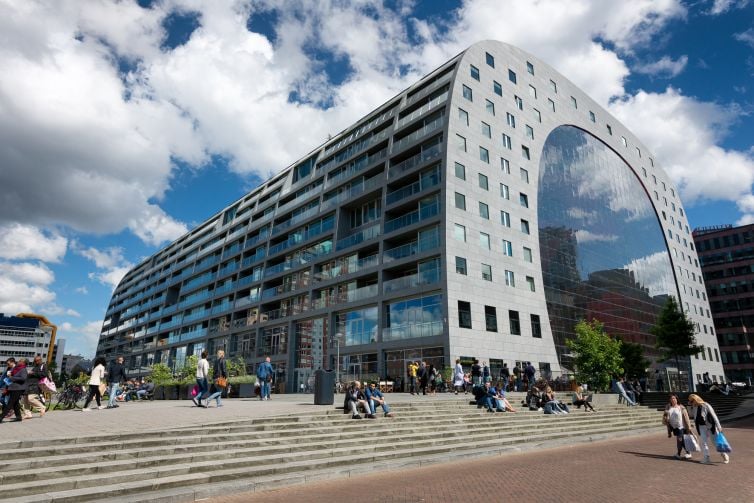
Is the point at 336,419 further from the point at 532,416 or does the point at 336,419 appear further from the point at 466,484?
the point at 532,416

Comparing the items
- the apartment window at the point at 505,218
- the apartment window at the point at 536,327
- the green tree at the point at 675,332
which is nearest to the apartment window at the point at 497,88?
the apartment window at the point at 505,218

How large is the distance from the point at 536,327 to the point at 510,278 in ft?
14.8

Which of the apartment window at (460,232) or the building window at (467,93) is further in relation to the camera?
the building window at (467,93)

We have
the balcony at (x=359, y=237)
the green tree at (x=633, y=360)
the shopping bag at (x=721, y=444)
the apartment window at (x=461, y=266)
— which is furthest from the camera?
the green tree at (x=633, y=360)

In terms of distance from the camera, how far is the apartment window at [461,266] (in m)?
32.6

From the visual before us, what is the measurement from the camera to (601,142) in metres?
54.2

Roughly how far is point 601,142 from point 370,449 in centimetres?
5331

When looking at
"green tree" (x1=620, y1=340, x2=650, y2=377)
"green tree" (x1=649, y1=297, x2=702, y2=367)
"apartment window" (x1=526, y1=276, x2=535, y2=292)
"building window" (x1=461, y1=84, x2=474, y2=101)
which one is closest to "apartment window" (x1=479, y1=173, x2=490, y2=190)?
"building window" (x1=461, y1=84, x2=474, y2=101)

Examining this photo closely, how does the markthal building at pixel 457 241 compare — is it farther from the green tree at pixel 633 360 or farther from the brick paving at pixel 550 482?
the brick paving at pixel 550 482

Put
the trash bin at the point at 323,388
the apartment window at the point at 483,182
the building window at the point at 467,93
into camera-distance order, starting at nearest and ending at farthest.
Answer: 1. the trash bin at the point at 323,388
2. the apartment window at the point at 483,182
3. the building window at the point at 467,93

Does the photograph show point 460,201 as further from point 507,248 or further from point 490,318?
point 490,318

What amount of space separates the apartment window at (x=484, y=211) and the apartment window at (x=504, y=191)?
9.02 feet

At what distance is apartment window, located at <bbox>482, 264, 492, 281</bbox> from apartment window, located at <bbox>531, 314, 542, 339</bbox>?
5.60 m

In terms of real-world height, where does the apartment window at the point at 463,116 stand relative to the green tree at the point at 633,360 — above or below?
above
